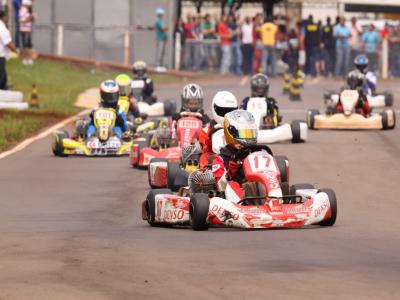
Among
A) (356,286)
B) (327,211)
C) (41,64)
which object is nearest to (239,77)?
(41,64)

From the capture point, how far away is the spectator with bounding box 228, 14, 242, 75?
Answer: 46.6 meters

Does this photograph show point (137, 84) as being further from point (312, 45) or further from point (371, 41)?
point (371, 41)

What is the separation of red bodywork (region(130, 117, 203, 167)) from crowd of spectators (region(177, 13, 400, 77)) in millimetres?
25661

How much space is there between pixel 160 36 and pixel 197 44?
1.29 m

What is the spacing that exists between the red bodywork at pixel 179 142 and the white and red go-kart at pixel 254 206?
19.4 ft

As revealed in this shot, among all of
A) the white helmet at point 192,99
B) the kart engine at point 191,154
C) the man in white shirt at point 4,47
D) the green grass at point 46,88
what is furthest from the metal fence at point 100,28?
the kart engine at point 191,154

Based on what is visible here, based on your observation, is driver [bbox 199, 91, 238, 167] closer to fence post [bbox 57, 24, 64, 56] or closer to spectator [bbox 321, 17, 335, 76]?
spectator [bbox 321, 17, 335, 76]

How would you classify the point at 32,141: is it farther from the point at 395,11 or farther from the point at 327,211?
the point at 395,11

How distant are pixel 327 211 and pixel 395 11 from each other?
140 feet

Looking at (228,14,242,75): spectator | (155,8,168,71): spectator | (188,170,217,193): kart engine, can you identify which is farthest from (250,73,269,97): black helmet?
(155,8,168,71): spectator

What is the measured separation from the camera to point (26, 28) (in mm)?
42875

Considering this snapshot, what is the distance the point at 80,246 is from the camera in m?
11.7

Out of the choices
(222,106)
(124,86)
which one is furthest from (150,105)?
(222,106)

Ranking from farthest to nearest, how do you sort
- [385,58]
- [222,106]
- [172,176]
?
[385,58] < [222,106] < [172,176]
